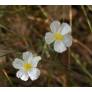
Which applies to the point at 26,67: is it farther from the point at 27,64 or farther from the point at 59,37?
the point at 59,37

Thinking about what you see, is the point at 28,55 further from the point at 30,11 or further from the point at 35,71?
the point at 30,11

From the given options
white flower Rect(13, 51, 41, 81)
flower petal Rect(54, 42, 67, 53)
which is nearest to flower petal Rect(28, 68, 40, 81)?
white flower Rect(13, 51, 41, 81)

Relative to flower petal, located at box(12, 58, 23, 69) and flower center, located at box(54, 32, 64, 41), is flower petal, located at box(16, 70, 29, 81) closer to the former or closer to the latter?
flower petal, located at box(12, 58, 23, 69)

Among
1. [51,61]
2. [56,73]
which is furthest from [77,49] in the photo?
[51,61]

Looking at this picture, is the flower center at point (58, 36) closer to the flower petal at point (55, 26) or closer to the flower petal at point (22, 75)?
the flower petal at point (55, 26)

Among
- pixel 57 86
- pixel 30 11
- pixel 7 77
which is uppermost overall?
pixel 30 11

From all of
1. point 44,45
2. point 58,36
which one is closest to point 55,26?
point 58,36

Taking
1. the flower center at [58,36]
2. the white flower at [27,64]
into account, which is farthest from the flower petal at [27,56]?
the flower center at [58,36]
